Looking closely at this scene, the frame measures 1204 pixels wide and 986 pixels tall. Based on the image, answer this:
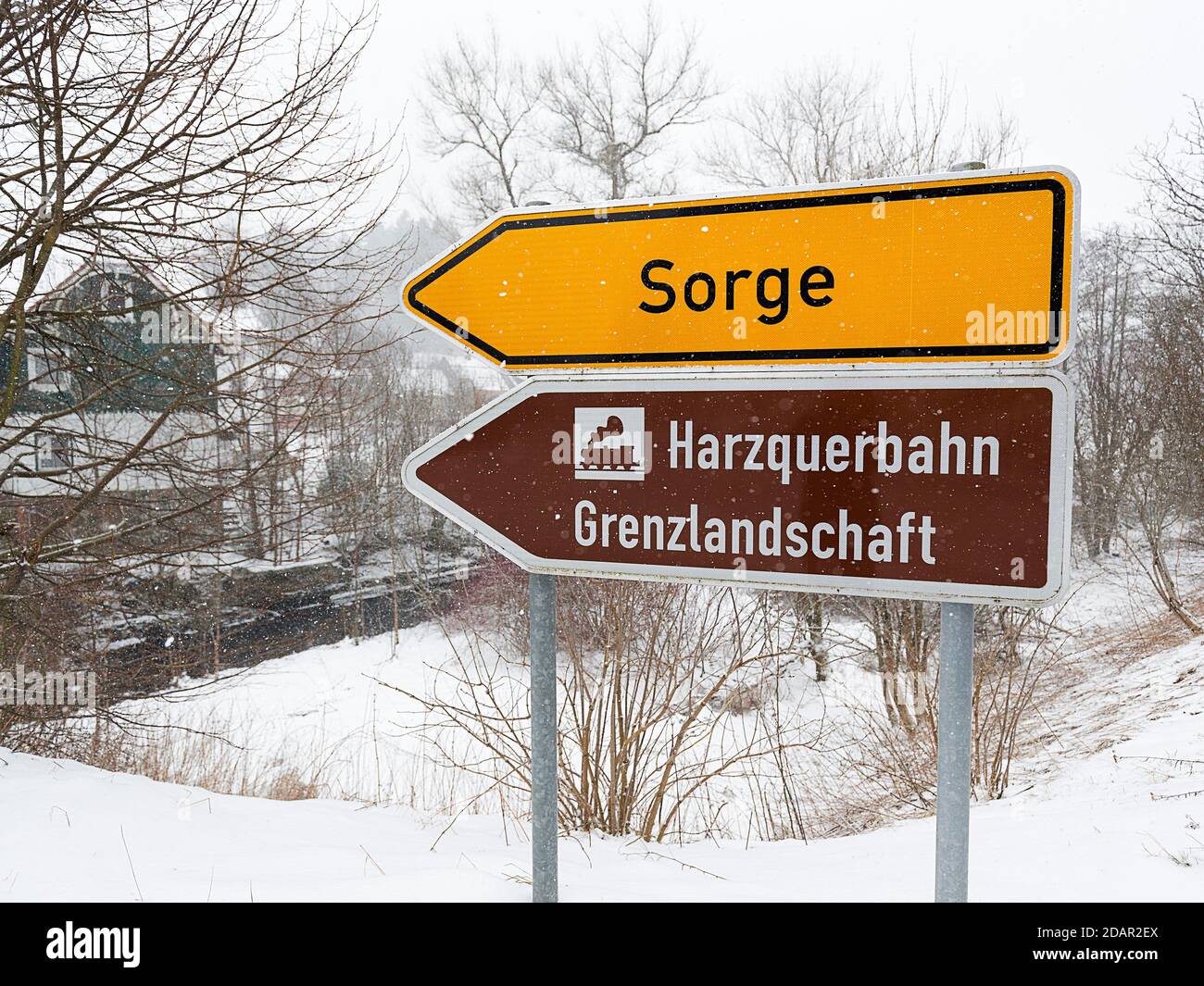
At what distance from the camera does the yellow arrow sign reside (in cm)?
138

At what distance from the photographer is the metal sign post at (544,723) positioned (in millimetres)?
1803

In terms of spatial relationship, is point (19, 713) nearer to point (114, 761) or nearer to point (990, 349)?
point (114, 761)

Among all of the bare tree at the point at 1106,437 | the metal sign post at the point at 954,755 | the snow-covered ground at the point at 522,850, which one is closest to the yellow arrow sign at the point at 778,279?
the metal sign post at the point at 954,755

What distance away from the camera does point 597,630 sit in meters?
5.31

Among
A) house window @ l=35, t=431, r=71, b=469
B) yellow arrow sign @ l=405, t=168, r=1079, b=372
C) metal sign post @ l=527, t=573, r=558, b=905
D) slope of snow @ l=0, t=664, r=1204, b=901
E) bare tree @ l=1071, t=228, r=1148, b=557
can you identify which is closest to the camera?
yellow arrow sign @ l=405, t=168, r=1079, b=372

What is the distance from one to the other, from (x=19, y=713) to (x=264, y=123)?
422 centimetres

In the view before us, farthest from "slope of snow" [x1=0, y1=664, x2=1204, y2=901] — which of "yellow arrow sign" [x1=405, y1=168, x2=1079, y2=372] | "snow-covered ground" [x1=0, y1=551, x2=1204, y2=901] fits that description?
"yellow arrow sign" [x1=405, y1=168, x2=1079, y2=372]

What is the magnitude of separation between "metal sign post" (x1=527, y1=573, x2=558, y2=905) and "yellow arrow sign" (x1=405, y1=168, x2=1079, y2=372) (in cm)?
55

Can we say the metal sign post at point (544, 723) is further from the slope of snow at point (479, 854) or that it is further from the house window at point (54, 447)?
the house window at point (54, 447)

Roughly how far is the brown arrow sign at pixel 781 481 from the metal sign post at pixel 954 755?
7 cm

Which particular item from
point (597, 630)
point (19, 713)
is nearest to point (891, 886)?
point (597, 630)

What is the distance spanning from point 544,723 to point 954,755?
2.84 feet

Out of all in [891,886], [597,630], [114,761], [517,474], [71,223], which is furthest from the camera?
[114,761]

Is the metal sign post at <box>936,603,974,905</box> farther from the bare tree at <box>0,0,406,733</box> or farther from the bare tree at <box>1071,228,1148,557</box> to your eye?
the bare tree at <box>1071,228,1148,557</box>
